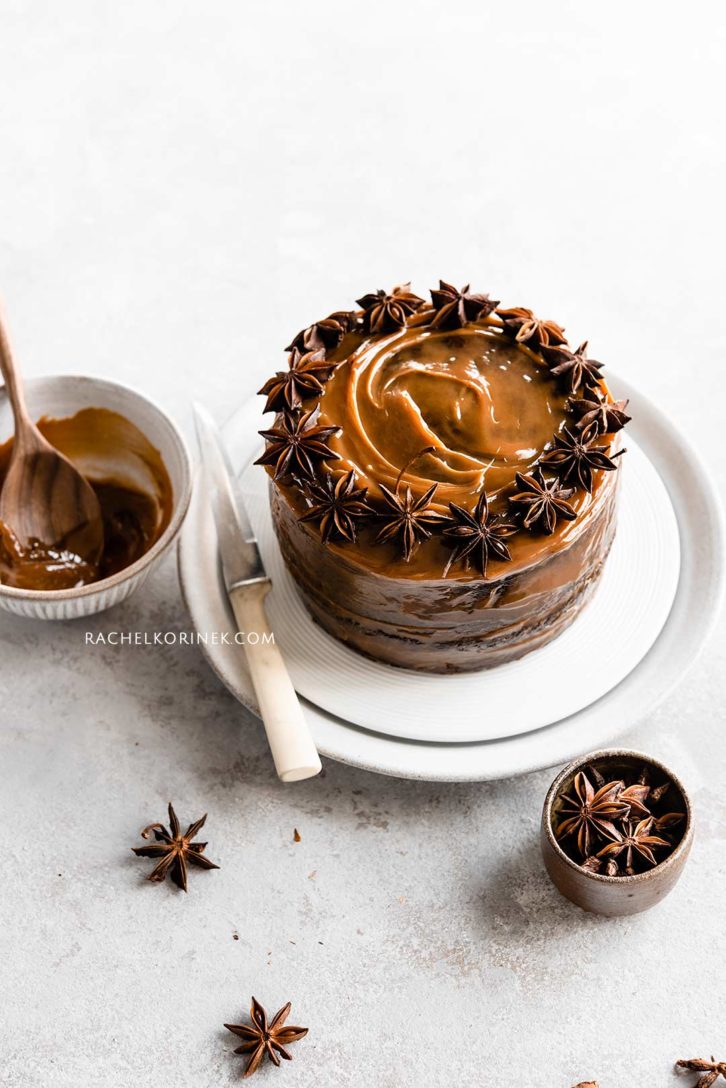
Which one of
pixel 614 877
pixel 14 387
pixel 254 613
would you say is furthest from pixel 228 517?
pixel 614 877

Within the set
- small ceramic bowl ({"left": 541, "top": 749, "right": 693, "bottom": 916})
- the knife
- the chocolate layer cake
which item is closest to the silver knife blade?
the knife

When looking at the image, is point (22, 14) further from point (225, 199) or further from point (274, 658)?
point (274, 658)

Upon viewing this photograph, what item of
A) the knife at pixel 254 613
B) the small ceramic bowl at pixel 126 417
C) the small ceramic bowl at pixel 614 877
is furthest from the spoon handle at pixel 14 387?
the small ceramic bowl at pixel 614 877

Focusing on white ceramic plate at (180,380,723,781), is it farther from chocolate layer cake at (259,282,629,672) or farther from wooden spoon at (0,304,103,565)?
wooden spoon at (0,304,103,565)

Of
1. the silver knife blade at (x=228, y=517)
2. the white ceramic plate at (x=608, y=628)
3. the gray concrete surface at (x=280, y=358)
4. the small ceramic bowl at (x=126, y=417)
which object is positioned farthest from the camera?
the silver knife blade at (x=228, y=517)

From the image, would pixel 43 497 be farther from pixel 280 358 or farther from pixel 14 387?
pixel 280 358

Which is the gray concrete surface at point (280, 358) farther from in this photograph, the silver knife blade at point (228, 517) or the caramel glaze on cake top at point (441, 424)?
the caramel glaze on cake top at point (441, 424)
